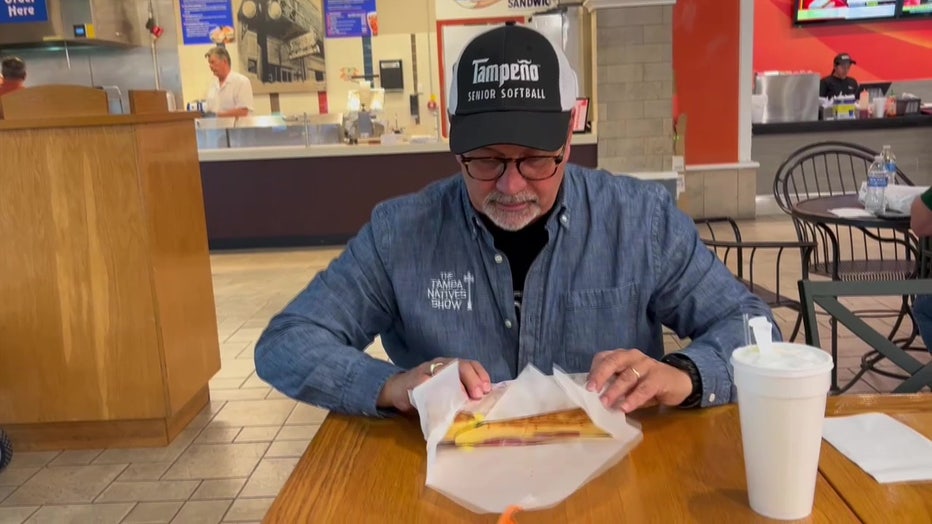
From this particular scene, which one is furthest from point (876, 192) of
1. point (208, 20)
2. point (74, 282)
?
point (208, 20)

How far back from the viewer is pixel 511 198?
53.7 inches

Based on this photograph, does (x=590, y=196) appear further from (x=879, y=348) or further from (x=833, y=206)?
(x=833, y=206)

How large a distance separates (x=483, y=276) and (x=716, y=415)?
0.47 m

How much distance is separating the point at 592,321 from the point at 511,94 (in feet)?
1.42

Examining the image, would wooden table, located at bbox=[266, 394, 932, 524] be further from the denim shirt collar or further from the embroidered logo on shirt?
the denim shirt collar

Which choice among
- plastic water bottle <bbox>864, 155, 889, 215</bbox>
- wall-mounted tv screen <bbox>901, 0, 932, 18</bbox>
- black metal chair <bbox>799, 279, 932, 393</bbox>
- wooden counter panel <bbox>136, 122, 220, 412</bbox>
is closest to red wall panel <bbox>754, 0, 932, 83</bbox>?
wall-mounted tv screen <bbox>901, 0, 932, 18</bbox>

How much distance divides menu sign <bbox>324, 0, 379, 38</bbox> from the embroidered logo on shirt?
7.83m

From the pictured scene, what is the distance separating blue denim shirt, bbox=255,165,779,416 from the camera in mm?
1438

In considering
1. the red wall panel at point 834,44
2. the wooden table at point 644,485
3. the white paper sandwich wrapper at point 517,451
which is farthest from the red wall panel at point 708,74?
the white paper sandwich wrapper at point 517,451

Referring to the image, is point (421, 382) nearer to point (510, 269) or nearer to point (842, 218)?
point (510, 269)

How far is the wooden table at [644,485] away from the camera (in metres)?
0.94

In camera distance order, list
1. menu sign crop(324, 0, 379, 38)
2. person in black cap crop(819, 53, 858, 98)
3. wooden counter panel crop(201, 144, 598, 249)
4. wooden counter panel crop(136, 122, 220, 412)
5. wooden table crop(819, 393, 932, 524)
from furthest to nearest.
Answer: menu sign crop(324, 0, 379, 38) < person in black cap crop(819, 53, 858, 98) < wooden counter panel crop(201, 144, 598, 249) < wooden counter panel crop(136, 122, 220, 412) < wooden table crop(819, 393, 932, 524)

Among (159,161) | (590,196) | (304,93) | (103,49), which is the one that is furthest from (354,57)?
(590,196)

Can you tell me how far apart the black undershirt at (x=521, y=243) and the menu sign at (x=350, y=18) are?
7810 mm
